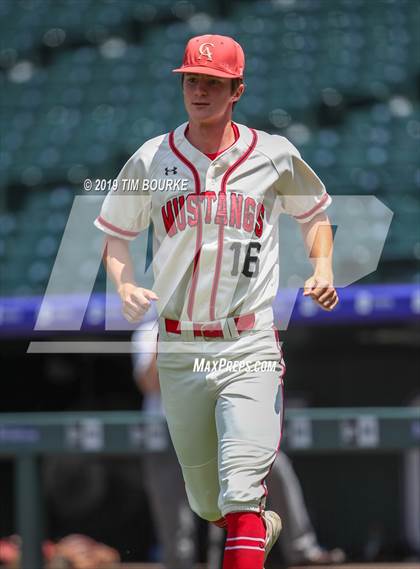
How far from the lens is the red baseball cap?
107 inches

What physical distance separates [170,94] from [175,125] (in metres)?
0.55

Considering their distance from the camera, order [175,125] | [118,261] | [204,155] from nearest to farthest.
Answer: [204,155], [118,261], [175,125]

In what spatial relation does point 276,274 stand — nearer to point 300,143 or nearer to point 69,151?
point 300,143

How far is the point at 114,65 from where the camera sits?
849 cm

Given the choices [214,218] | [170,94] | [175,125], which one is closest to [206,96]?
[214,218]

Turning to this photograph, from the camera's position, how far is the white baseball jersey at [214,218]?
276cm

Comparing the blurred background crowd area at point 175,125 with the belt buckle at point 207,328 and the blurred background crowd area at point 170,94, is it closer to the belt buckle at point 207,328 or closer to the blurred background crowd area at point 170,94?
the blurred background crowd area at point 170,94

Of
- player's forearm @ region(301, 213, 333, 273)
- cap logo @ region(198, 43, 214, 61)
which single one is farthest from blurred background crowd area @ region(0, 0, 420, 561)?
cap logo @ region(198, 43, 214, 61)

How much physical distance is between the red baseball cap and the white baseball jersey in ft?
0.65

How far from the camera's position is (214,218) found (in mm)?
2771

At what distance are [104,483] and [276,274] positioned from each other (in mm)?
3475

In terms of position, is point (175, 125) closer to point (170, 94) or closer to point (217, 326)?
point (170, 94)

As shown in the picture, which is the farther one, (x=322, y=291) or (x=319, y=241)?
(x=319, y=241)

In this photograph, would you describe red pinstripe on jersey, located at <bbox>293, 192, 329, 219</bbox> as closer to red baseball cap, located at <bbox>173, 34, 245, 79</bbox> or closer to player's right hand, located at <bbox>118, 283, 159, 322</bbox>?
red baseball cap, located at <bbox>173, 34, 245, 79</bbox>
